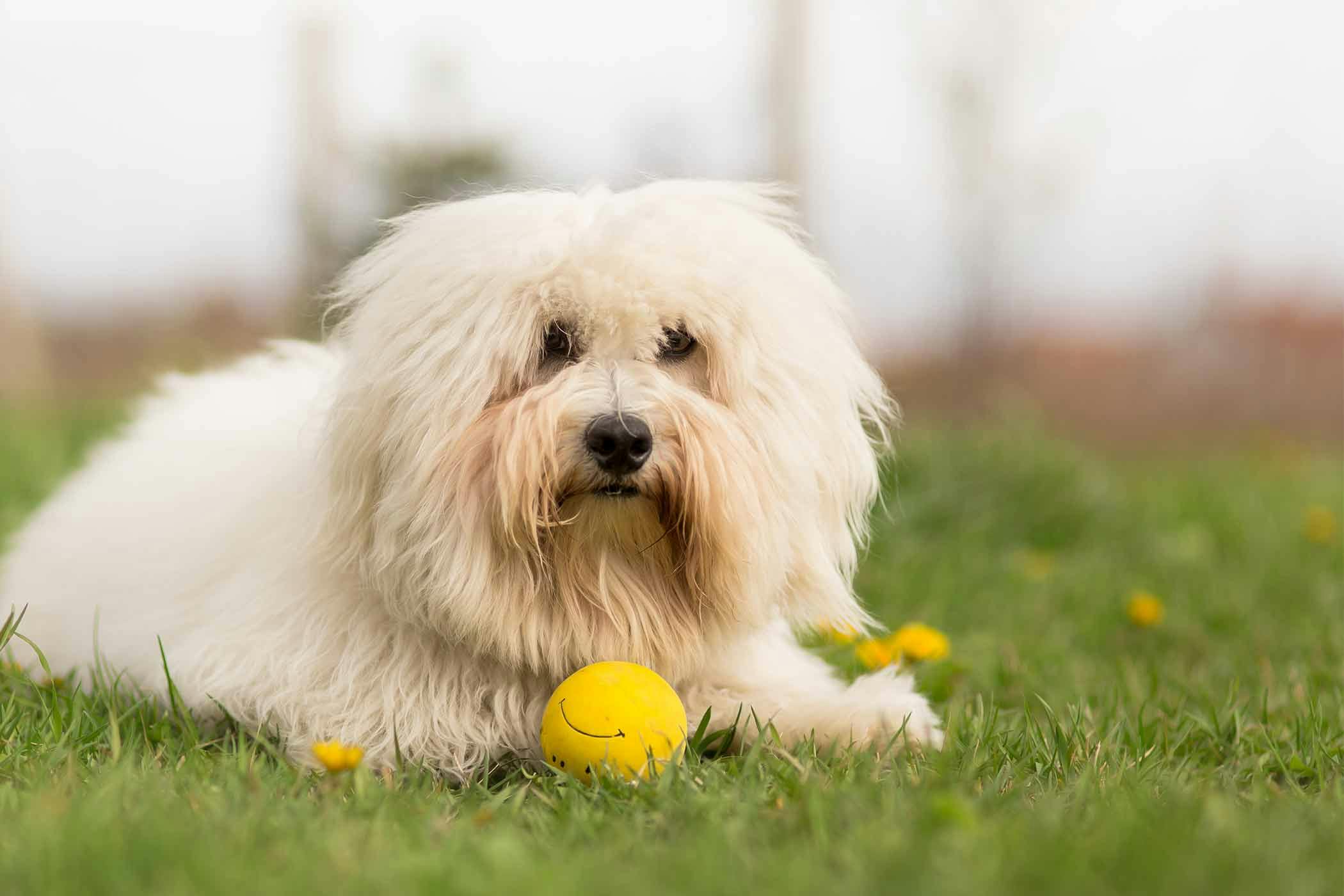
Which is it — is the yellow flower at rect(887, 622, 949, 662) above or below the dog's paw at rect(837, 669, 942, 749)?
below

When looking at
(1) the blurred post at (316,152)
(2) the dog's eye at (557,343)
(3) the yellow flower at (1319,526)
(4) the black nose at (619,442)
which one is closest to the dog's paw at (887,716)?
(4) the black nose at (619,442)

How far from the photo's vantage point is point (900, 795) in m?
2.03

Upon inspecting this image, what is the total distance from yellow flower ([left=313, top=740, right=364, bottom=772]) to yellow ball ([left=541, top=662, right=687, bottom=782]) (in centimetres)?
35

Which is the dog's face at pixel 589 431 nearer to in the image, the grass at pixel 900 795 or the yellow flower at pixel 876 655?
the grass at pixel 900 795

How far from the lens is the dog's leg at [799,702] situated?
262 cm

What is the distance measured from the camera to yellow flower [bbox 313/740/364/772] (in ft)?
7.32

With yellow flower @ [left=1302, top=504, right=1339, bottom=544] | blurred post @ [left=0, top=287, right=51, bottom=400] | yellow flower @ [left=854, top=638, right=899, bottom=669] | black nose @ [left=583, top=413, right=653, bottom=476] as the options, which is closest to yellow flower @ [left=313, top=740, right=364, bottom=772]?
black nose @ [left=583, top=413, right=653, bottom=476]

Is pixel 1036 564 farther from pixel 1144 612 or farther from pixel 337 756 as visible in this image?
pixel 337 756

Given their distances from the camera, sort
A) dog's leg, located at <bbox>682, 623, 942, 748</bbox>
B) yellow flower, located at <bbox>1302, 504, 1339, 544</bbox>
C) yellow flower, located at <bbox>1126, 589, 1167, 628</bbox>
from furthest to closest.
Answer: yellow flower, located at <bbox>1302, 504, 1339, 544</bbox> < yellow flower, located at <bbox>1126, 589, 1167, 628</bbox> < dog's leg, located at <bbox>682, 623, 942, 748</bbox>

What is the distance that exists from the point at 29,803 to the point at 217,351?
6104mm

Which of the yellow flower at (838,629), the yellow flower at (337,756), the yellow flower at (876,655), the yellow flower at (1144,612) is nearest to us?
the yellow flower at (337,756)

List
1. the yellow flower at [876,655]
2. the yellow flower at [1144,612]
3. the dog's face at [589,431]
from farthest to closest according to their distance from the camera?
1. the yellow flower at [1144,612]
2. the yellow flower at [876,655]
3. the dog's face at [589,431]

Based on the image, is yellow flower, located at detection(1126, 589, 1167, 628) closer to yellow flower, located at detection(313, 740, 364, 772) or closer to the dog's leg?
the dog's leg

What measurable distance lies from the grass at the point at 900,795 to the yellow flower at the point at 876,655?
0.45 feet
